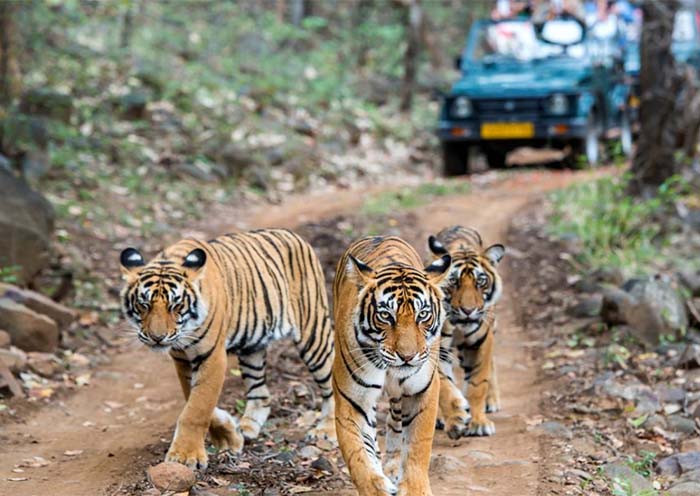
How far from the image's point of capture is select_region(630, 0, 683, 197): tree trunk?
1175cm

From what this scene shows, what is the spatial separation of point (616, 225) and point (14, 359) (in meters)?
6.54

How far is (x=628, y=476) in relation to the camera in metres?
5.53

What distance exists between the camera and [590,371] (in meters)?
7.52

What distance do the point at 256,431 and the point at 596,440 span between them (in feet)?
6.69

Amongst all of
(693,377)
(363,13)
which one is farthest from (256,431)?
(363,13)

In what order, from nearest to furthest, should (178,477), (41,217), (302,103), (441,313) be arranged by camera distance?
(441,313), (178,477), (41,217), (302,103)

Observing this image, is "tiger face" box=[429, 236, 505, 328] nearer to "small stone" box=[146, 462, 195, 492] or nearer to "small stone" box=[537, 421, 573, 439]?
"small stone" box=[537, 421, 573, 439]

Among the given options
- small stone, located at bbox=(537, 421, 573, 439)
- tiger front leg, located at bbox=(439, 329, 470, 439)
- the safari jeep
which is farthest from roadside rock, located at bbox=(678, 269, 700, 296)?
the safari jeep

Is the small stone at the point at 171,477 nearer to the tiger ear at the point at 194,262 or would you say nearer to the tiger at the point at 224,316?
the tiger at the point at 224,316

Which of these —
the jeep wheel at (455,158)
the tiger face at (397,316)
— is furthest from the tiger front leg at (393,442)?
the jeep wheel at (455,158)

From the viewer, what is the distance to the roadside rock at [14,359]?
714 cm

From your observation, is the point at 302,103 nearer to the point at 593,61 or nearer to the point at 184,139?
the point at 184,139

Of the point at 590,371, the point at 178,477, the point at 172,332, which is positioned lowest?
the point at 590,371

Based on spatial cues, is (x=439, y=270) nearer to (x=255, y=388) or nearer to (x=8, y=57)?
(x=255, y=388)
